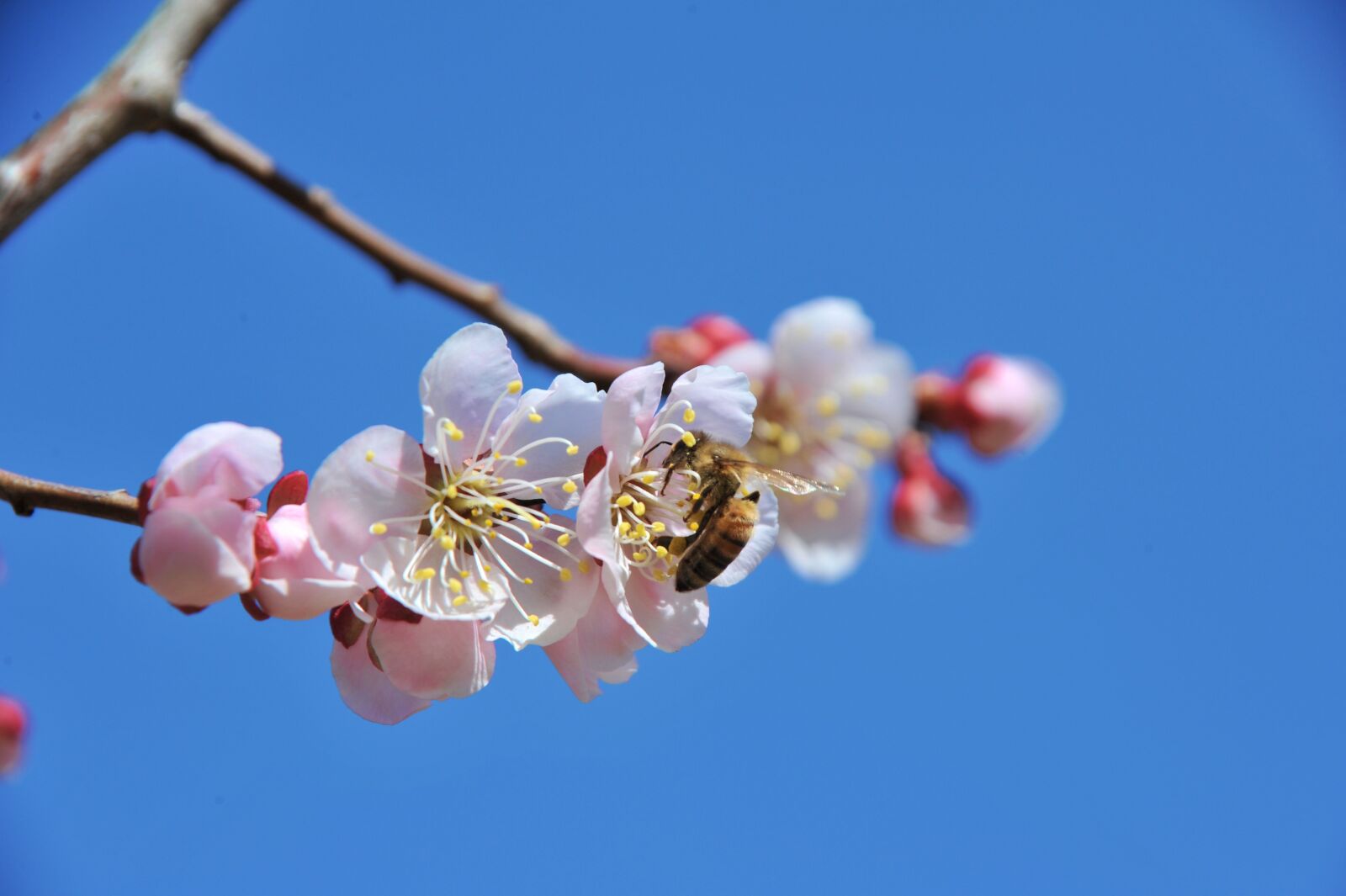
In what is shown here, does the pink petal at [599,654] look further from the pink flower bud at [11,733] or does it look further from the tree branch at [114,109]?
the pink flower bud at [11,733]

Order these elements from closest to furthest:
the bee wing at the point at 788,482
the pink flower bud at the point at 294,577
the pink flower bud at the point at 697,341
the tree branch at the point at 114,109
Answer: the tree branch at the point at 114,109
the pink flower bud at the point at 294,577
the bee wing at the point at 788,482
the pink flower bud at the point at 697,341

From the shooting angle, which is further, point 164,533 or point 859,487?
point 859,487

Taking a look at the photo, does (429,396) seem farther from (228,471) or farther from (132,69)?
(132,69)

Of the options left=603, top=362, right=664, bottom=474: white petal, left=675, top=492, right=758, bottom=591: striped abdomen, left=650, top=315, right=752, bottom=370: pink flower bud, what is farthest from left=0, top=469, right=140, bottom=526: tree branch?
left=650, top=315, right=752, bottom=370: pink flower bud

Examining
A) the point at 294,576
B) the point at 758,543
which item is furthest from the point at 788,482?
the point at 294,576

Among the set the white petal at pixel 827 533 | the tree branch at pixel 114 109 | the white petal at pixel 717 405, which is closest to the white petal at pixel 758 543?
the white petal at pixel 717 405

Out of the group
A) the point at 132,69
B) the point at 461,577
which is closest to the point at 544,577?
the point at 461,577
